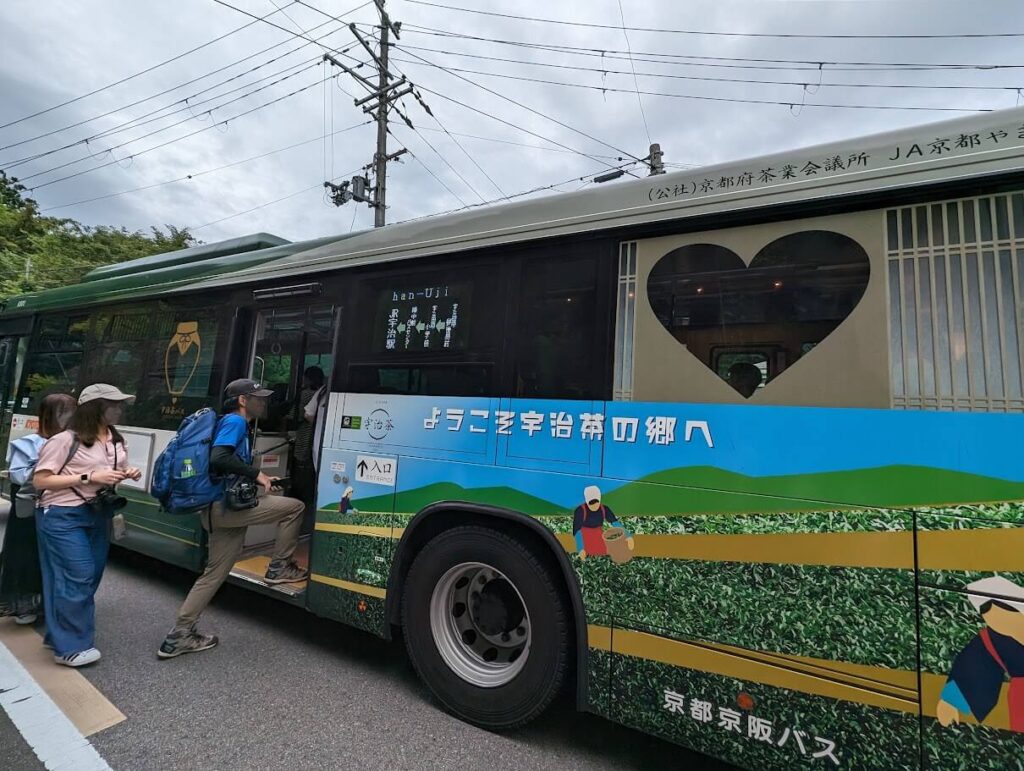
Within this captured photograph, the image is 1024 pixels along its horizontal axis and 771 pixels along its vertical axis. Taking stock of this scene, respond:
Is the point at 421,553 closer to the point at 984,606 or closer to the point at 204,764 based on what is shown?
the point at 204,764

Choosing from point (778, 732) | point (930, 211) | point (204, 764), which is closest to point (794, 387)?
point (930, 211)

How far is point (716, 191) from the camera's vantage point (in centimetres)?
246

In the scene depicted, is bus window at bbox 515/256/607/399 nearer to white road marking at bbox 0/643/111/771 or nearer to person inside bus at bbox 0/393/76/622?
white road marking at bbox 0/643/111/771

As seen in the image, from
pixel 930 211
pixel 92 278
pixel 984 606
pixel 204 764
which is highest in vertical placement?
pixel 92 278

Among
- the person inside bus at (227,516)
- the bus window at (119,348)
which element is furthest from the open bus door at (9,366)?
the person inside bus at (227,516)

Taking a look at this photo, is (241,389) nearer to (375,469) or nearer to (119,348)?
(375,469)

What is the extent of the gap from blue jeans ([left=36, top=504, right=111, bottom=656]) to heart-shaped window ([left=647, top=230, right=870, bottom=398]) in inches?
150

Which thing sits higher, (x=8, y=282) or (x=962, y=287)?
(x=8, y=282)

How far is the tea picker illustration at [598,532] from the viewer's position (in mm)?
2486

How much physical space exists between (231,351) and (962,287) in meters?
4.65

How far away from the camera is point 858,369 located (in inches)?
82.2

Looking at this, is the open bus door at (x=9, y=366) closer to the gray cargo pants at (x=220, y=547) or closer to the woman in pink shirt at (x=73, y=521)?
the woman in pink shirt at (x=73, y=521)

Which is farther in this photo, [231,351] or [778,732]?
[231,351]

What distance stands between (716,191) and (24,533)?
5104mm
